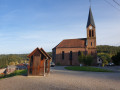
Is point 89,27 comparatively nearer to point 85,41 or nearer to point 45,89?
point 85,41

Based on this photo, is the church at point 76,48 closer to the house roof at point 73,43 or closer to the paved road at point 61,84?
the house roof at point 73,43

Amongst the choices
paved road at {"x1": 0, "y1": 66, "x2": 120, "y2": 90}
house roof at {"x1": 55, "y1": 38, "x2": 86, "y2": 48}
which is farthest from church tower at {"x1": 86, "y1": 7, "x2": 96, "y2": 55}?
paved road at {"x1": 0, "y1": 66, "x2": 120, "y2": 90}

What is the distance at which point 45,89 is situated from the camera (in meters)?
8.88

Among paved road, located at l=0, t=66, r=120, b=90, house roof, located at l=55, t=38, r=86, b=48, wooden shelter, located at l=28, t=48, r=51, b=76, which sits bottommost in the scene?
paved road, located at l=0, t=66, r=120, b=90

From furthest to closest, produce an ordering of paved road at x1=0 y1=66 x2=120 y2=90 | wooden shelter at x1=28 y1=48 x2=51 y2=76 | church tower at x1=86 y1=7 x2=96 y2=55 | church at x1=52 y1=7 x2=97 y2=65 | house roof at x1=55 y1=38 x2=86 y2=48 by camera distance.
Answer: house roof at x1=55 y1=38 x2=86 y2=48 → church at x1=52 y1=7 x2=97 y2=65 → church tower at x1=86 y1=7 x2=96 y2=55 → wooden shelter at x1=28 y1=48 x2=51 y2=76 → paved road at x1=0 y1=66 x2=120 y2=90

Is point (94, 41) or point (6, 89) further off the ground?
point (94, 41)

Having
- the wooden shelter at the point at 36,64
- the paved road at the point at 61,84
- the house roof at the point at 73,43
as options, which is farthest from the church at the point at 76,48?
the paved road at the point at 61,84

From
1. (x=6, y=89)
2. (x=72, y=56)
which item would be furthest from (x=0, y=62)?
(x=6, y=89)

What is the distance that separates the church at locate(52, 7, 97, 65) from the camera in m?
45.5

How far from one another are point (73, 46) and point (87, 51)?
5.77 metres

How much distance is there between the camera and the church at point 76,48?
4547 centimetres

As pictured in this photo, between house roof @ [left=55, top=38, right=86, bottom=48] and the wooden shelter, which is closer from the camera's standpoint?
the wooden shelter

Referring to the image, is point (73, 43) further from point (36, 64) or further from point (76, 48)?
point (36, 64)

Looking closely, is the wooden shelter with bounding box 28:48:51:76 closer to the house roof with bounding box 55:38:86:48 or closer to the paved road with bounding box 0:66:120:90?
the paved road with bounding box 0:66:120:90
